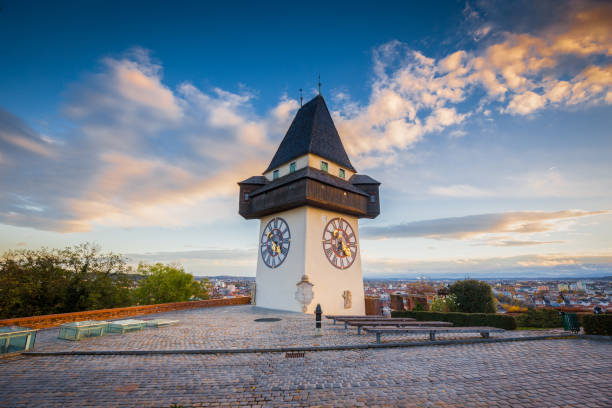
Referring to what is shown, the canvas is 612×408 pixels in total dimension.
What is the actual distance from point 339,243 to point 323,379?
12.7m

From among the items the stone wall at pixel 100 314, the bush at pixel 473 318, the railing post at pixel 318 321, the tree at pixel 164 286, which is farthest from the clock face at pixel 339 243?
the tree at pixel 164 286

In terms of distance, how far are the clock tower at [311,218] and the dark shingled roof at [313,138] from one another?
0.30 ft

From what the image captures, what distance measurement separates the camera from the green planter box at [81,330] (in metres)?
8.09

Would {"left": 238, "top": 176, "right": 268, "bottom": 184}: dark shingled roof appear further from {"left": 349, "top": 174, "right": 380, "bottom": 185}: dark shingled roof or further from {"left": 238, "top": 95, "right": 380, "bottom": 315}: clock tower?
{"left": 349, "top": 174, "right": 380, "bottom": 185}: dark shingled roof

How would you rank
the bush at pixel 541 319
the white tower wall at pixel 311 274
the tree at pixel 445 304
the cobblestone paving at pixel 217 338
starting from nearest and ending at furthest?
the cobblestone paving at pixel 217 338, the bush at pixel 541 319, the tree at pixel 445 304, the white tower wall at pixel 311 274

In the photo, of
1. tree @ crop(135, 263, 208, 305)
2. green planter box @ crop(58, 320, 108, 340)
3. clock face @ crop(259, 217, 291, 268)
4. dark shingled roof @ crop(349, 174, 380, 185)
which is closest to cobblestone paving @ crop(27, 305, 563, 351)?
green planter box @ crop(58, 320, 108, 340)

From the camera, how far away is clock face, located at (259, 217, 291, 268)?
56.1 ft

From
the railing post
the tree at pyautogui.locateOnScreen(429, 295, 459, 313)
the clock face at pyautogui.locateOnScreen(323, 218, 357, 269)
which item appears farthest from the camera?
the clock face at pyautogui.locateOnScreen(323, 218, 357, 269)

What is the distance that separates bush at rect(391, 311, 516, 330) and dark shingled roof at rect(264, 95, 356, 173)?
1095 cm

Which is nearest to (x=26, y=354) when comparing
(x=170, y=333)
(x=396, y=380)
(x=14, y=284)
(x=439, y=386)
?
(x=170, y=333)

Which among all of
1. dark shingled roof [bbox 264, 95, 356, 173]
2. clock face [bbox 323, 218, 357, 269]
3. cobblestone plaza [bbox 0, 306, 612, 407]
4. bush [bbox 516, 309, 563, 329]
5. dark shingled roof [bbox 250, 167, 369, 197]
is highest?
dark shingled roof [bbox 264, 95, 356, 173]

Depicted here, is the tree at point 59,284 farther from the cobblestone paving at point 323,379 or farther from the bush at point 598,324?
the bush at point 598,324

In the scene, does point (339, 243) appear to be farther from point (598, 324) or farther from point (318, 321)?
point (598, 324)

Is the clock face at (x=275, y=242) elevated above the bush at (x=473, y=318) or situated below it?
above
